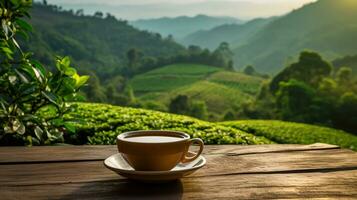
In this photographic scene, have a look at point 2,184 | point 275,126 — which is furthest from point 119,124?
point 275,126

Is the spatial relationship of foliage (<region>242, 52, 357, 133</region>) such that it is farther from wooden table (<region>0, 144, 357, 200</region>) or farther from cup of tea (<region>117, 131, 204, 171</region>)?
cup of tea (<region>117, 131, 204, 171</region>)

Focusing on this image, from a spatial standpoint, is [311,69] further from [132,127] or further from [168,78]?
[168,78]

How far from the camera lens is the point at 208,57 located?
2151 inches

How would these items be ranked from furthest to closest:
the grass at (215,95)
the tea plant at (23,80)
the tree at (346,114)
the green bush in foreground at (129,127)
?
the grass at (215,95) < the tree at (346,114) < the green bush in foreground at (129,127) < the tea plant at (23,80)

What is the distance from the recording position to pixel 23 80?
1931 mm

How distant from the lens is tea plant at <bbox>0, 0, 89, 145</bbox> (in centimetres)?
192

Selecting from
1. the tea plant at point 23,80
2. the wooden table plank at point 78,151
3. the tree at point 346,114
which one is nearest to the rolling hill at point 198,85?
the tree at point 346,114

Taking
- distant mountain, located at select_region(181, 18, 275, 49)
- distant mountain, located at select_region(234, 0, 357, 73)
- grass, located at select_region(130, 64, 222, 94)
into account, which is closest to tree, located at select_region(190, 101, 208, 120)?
grass, located at select_region(130, 64, 222, 94)

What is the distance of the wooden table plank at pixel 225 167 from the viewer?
1.06m

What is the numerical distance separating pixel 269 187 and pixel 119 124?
2290 mm

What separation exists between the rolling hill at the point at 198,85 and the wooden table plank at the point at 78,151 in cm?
3221

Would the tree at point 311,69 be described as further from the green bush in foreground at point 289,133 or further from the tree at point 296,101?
the green bush in foreground at point 289,133

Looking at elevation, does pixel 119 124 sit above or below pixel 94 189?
below

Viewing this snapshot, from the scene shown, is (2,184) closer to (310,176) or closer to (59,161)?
(59,161)
